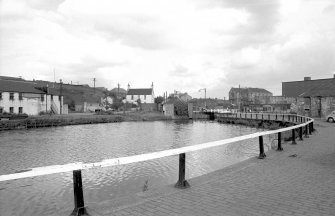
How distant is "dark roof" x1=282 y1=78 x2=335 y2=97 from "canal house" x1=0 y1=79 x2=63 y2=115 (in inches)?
1976

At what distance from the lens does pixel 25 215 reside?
8.44m

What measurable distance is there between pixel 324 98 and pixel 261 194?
4310 centimetres

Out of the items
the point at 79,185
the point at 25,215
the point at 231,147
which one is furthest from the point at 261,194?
the point at 231,147

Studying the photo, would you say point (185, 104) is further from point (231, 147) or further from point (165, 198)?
point (165, 198)

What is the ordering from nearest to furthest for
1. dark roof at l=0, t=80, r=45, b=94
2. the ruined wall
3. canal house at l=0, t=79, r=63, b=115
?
1. the ruined wall
2. canal house at l=0, t=79, r=63, b=115
3. dark roof at l=0, t=80, r=45, b=94

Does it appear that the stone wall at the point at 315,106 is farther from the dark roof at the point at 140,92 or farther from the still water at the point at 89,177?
the dark roof at the point at 140,92

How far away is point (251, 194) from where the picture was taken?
6.60 meters

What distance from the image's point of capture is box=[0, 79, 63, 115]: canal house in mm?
54938

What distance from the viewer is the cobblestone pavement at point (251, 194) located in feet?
18.1

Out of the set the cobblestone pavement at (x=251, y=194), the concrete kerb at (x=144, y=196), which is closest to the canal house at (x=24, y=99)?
Answer: the concrete kerb at (x=144, y=196)

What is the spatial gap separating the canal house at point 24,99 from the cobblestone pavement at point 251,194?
5550 centimetres

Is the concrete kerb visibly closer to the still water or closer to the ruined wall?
the still water

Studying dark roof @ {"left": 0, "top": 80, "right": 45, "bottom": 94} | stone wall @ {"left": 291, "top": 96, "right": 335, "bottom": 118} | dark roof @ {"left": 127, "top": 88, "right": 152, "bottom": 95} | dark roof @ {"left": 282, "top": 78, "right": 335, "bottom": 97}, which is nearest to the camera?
stone wall @ {"left": 291, "top": 96, "right": 335, "bottom": 118}

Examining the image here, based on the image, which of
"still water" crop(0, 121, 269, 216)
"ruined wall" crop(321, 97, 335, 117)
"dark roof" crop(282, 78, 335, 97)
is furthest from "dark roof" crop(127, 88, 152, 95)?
"still water" crop(0, 121, 269, 216)
